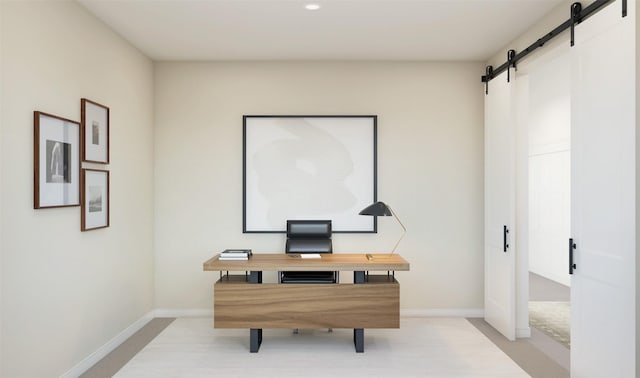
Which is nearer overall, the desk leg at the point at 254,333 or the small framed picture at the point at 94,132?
the small framed picture at the point at 94,132

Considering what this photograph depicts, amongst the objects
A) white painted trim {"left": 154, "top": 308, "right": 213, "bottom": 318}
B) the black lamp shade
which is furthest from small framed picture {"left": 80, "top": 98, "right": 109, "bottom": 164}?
the black lamp shade

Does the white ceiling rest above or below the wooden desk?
above

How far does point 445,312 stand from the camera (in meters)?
5.23

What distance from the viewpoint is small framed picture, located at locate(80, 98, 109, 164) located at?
360 centimetres

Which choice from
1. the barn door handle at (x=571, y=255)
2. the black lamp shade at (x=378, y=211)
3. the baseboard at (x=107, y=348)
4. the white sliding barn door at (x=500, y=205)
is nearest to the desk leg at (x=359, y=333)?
the black lamp shade at (x=378, y=211)

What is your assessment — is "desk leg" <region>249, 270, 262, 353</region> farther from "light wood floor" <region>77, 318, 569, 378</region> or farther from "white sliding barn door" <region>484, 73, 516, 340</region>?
"white sliding barn door" <region>484, 73, 516, 340</region>

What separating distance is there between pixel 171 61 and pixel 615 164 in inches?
167

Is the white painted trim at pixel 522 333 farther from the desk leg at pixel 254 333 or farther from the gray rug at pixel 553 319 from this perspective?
the desk leg at pixel 254 333

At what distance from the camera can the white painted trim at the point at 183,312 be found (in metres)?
5.21

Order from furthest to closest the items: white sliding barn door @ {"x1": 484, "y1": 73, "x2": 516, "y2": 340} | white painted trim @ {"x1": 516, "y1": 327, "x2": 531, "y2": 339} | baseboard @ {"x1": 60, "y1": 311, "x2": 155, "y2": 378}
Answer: white painted trim @ {"x1": 516, "y1": 327, "x2": 531, "y2": 339} → white sliding barn door @ {"x1": 484, "y1": 73, "x2": 516, "y2": 340} → baseboard @ {"x1": 60, "y1": 311, "x2": 155, "y2": 378}

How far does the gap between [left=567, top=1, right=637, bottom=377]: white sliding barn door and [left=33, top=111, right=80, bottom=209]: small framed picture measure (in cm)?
337

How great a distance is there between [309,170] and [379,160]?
750 mm

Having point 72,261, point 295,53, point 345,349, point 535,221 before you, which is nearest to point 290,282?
point 345,349

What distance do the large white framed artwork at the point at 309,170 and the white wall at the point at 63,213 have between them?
112 cm
